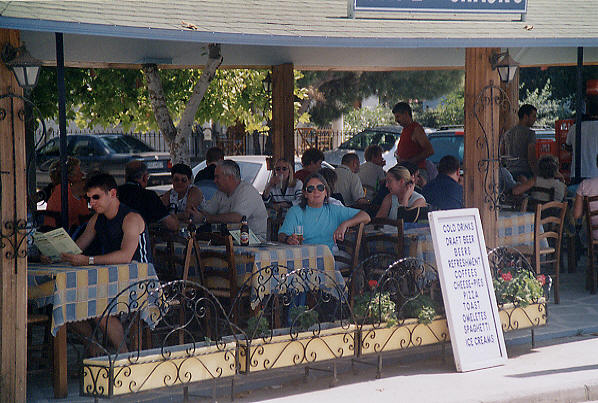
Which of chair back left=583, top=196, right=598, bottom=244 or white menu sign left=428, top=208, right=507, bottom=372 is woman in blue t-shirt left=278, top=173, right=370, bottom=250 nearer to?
white menu sign left=428, top=208, right=507, bottom=372

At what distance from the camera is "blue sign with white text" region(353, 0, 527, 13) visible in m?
7.44

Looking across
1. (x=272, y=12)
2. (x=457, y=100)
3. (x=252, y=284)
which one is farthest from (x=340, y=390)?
(x=457, y=100)

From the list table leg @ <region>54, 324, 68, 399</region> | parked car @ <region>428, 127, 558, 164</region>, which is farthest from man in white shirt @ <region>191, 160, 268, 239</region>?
parked car @ <region>428, 127, 558, 164</region>

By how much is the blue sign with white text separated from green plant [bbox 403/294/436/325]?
96.8 inches

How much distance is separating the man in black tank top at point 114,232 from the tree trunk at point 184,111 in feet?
17.3

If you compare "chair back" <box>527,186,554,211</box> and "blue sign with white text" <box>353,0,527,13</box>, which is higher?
"blue sign with white text" <box>353,0,527,13</box>

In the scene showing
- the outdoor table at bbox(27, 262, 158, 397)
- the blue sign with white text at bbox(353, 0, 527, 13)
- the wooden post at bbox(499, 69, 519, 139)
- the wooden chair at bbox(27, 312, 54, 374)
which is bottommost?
the wooden chair at bbox(27, 312, 54, 374)

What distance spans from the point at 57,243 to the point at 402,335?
266cm

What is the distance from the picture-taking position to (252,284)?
6852 millimetres

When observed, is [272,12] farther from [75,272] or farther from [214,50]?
[214,50]

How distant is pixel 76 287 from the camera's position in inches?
237

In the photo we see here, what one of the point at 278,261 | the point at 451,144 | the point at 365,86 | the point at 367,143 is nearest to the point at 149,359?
the point at 278,261

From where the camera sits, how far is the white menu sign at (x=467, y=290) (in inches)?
264

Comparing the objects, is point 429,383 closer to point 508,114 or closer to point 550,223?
point 550,223
